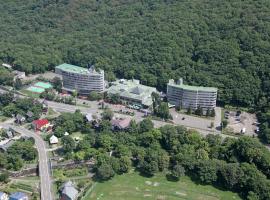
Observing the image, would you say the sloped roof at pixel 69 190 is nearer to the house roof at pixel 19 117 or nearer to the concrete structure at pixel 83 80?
the house roof at pixel 19 117

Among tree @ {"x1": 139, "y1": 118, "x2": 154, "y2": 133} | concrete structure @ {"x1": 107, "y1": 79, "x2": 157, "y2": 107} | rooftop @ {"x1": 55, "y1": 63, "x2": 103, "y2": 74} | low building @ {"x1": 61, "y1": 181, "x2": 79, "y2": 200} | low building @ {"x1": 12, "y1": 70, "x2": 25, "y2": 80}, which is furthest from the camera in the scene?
low building @ {"x1": 12, "y1": 70, "x2": 25, "y2": 80}

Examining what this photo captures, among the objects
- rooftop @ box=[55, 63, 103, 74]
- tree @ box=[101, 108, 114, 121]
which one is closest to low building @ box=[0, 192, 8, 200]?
tree @ box=[101, 108, 114, 121]

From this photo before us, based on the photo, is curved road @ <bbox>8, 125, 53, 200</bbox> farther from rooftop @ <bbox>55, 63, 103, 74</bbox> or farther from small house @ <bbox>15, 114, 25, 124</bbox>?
rooftop @ <bbox>55, 63, 103, 74</bbox>

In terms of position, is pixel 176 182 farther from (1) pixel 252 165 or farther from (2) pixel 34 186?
(2) pixel 34 186

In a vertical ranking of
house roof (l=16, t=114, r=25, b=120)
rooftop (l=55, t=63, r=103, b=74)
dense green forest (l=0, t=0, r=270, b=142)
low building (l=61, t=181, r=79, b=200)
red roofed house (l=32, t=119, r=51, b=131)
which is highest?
dense green forest (l=0, t=0, r=270, b=142)

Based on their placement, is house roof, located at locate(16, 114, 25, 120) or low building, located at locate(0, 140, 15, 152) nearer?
low building, located at locate(0, 140, 15, 152)

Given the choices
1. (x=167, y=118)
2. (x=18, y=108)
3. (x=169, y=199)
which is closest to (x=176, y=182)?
(x=169, y=199)

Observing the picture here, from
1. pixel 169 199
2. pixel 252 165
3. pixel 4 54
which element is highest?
pixel 4 54
